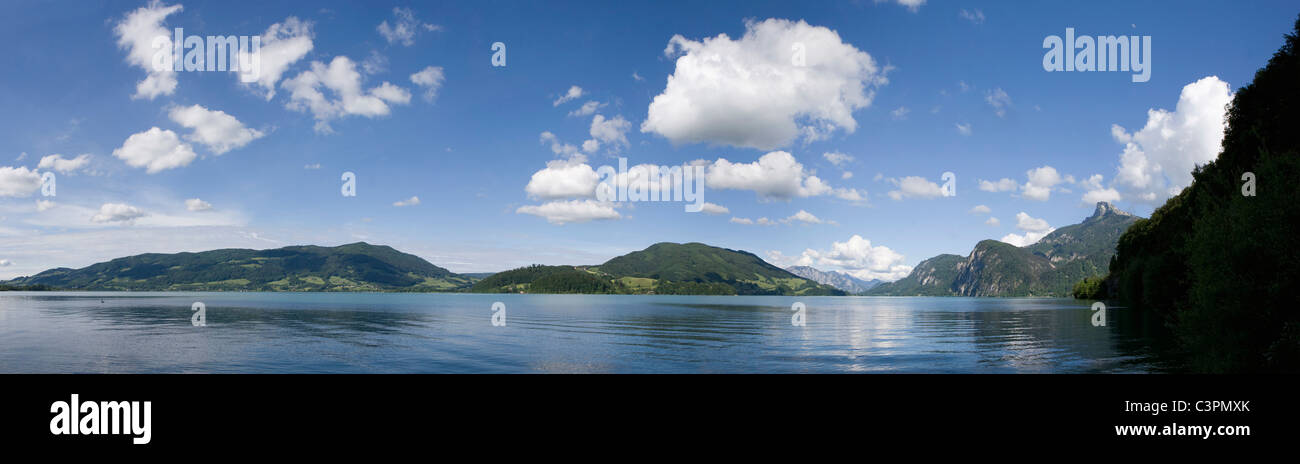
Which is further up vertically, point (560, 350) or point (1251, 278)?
point (1251, 278)

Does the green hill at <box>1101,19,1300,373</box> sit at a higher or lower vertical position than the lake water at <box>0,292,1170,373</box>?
higher

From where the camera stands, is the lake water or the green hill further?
the lake water

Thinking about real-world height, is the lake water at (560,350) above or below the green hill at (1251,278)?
below

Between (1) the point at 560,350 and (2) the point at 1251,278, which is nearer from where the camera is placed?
(2) the point at 1251,278

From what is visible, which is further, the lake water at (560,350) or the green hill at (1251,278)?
the lake water at (560,350)

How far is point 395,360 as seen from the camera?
140ft
